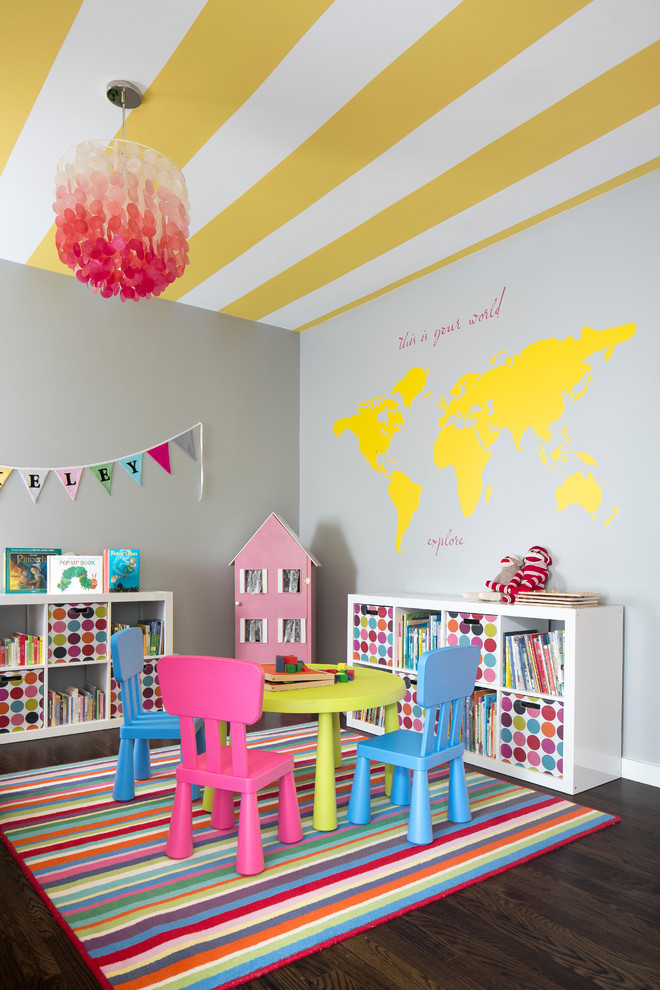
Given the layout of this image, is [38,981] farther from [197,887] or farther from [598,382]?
[598,382]

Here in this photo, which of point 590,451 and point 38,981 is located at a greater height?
point 590,451

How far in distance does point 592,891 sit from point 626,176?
120 inches

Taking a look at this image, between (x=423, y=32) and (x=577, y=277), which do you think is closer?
(x=423, y=32)

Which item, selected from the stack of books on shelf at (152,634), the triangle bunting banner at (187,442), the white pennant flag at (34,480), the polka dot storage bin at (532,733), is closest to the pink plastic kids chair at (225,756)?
the polka dot storage bin at (532,733)

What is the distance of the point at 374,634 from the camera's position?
Answer: 426 centimetres

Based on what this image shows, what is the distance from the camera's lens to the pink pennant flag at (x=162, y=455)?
4.94 meters

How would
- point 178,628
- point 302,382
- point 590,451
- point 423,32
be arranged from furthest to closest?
point 302,382
point 178,628
point 590,451
point 423,32

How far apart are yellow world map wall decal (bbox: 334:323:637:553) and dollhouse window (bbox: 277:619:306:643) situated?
2.86ft

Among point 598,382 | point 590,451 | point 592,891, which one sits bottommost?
point 592,891

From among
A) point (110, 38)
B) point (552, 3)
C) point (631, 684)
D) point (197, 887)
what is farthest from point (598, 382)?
point (197, 887)

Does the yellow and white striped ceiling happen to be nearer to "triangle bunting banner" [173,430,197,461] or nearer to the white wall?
the white wall

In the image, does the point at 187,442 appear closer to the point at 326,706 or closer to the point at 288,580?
the point at 288,580

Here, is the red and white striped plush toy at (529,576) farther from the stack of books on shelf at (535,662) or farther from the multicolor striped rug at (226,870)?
the multicolor striped rug at (226,870)

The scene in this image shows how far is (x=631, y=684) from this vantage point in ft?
11.0
